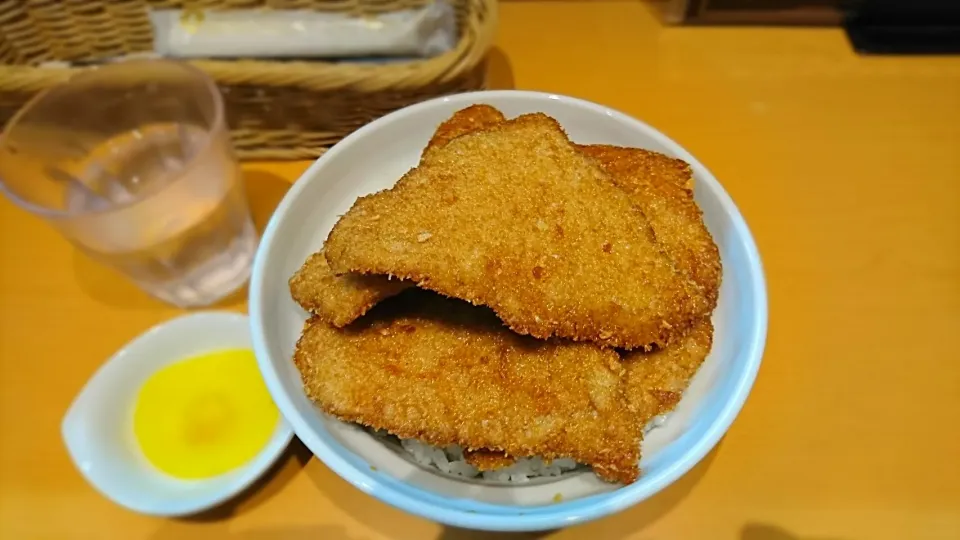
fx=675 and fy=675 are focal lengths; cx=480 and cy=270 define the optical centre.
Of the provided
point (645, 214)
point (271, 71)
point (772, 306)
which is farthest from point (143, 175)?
point (772, 306)

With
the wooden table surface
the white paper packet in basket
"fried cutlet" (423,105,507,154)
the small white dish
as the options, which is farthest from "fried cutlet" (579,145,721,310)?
the small white dish

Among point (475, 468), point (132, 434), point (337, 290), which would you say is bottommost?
point (132, 434)

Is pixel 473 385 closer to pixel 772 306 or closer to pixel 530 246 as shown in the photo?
pixel 530 246

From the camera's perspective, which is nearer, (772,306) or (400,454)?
(400,454)

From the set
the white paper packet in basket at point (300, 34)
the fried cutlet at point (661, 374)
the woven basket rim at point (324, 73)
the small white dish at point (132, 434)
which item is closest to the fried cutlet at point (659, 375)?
the fried cutlet at point (661, 374)

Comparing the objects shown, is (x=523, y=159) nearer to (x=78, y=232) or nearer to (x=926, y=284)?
(x=78, y=232)

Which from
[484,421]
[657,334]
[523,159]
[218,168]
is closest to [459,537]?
[484,421]
